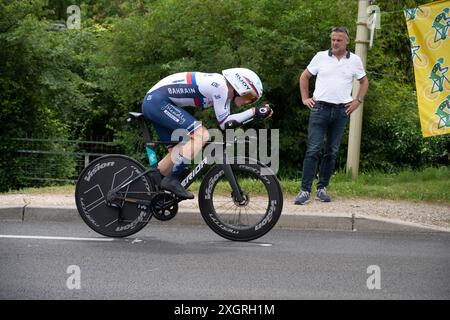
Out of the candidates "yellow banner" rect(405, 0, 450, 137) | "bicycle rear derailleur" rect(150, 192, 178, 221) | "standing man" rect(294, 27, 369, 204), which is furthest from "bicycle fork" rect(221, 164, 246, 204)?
"yellow banner" rect(405, 0, 450, 137)

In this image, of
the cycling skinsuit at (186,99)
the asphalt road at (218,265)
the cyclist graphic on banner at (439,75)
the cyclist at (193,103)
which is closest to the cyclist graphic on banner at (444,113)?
the cyclist graphic on banner at (439,75)

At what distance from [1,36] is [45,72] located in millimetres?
1015

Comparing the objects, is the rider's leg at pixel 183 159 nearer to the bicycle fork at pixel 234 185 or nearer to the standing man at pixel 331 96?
the bicycle fork at pixel 234 185

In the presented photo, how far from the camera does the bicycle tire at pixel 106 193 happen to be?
798cm

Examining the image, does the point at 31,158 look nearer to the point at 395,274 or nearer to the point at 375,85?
the point at 375,85

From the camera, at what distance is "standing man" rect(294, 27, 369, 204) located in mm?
9570

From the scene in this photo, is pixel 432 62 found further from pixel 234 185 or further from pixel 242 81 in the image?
pixel 234 185

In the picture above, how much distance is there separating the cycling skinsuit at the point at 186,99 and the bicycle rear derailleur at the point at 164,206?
2.04ft

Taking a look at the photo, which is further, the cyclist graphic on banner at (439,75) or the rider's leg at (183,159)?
the cyclist graphic on banner at (439,75)

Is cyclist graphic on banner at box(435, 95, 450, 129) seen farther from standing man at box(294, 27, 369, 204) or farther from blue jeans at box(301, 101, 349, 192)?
blue jeans at box(301, 101, 349, 192)

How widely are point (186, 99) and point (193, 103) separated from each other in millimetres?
103

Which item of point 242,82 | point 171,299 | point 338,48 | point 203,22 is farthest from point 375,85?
point 171,299

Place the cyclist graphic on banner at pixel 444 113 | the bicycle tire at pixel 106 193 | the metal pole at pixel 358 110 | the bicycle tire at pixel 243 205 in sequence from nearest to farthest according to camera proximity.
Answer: the bicycle tire at pixel 243 205 → the bicycle tire at pixel 106 193 → the cyclist graphic on banner at pixel 444 113 → the metal pole at pixel 358 110

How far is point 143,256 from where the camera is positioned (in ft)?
23.5
